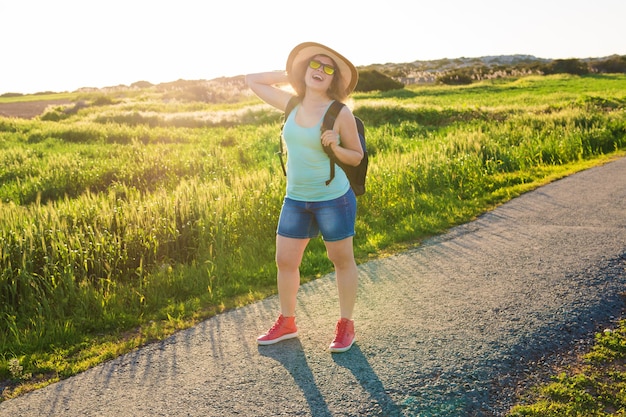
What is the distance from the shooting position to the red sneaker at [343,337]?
4500 mm

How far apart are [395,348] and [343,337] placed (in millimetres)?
392

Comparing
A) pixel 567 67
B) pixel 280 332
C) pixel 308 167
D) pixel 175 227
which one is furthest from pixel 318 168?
pixel 567 67

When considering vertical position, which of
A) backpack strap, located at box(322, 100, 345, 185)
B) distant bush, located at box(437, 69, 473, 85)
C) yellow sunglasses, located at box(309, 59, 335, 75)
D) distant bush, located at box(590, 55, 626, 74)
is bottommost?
backpack strap, located at box(322, 100, 345, 185)

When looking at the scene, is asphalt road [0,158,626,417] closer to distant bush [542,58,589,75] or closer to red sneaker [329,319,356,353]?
red sneaker [329,319,356,353]

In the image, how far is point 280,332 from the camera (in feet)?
15.6

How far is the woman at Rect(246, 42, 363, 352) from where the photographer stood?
13.8 feet

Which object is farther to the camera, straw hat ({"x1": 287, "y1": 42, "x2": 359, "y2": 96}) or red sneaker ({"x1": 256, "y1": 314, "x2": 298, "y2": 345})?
red sneaker ({"x1": 256, "y1": 314, "x2": 298, "y2": 345})

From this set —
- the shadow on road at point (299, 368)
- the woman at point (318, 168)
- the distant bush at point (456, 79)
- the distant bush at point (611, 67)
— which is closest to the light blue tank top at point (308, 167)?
the woman at point (318, 168)

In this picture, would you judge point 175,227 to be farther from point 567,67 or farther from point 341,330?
point 567,67

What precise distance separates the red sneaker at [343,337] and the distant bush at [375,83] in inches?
1713

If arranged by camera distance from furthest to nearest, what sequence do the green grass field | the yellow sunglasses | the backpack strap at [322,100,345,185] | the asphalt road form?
1. the green grass field
2. the yellow sunglasses
3. the backpack strap at [322,100,345,185]
4. the asphalt road

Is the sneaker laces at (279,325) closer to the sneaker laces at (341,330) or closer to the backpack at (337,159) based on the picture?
the sneaker laces at (341,330)

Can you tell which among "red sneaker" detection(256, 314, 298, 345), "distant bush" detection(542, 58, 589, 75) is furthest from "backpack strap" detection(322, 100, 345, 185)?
"distant bush" detection(542, 58, 589, 75)

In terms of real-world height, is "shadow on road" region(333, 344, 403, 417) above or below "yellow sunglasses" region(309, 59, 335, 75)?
below
